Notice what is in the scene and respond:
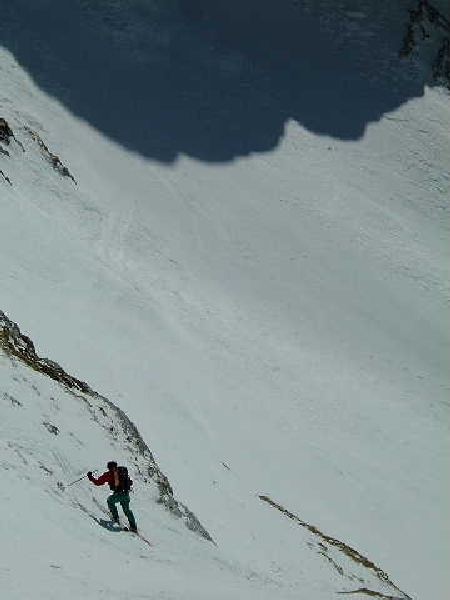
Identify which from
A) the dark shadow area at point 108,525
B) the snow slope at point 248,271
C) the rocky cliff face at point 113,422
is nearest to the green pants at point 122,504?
the dark shadow area at point 108,525

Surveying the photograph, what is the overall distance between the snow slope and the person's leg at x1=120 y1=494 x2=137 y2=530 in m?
0.92

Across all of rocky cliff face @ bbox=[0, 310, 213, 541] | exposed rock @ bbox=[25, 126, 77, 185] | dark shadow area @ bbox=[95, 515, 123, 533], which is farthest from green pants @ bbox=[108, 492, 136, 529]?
exposed rock @ bbox=[25, 126, 77, 185]

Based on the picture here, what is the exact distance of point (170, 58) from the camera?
61594 mm

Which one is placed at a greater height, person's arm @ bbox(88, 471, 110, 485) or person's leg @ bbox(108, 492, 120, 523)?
person's arm @ bbox(88, 471, 110, 485)

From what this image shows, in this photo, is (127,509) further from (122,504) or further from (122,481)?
(122,481)

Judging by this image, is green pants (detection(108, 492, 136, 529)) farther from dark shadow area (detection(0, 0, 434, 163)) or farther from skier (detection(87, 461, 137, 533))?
dark shadow area (detection(0, 0, 434, 163))

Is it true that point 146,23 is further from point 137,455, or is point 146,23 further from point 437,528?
point 137,455

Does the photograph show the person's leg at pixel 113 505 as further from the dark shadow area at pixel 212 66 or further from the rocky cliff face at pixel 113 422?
the dark shadow area at pixel 212 66

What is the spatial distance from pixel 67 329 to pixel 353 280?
82.5 ft

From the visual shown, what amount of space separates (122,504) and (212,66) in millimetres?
52784

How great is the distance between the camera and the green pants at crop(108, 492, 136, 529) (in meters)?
14.5

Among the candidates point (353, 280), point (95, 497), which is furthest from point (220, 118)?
point (95, 497)

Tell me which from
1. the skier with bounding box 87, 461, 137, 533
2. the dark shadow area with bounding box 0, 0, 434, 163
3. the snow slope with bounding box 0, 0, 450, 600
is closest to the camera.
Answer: the skier with bounding box 87, 461, 137, 533

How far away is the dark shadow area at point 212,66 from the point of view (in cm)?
5697
